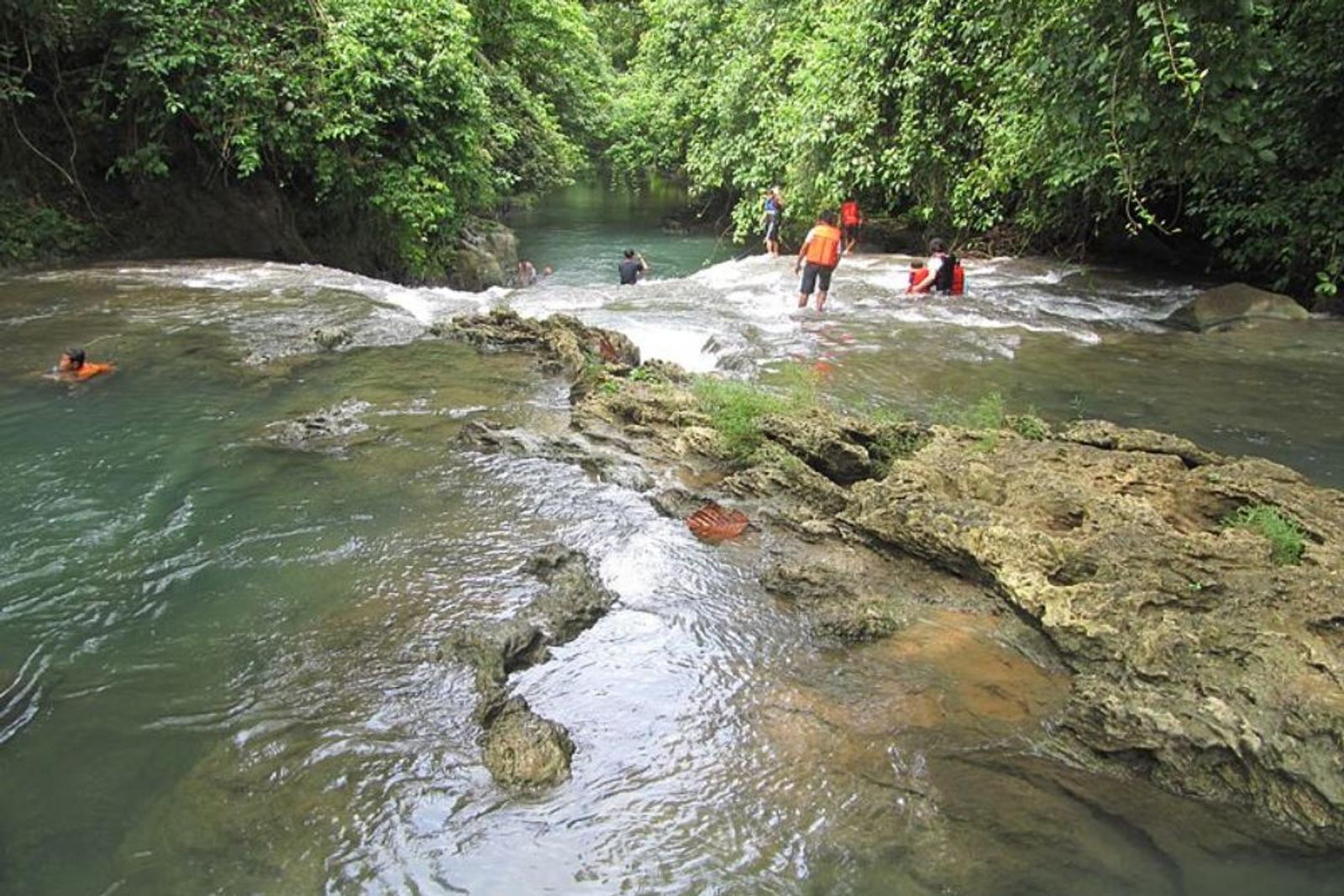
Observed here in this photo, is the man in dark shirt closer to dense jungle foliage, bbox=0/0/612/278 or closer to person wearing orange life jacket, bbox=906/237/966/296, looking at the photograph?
dense jungle foliage, bbox=0/0/612/278

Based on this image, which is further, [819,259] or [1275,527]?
[819,259]

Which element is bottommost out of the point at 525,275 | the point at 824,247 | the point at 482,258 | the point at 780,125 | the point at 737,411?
the point at 525,275

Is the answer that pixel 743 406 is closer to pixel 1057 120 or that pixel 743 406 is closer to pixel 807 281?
pixel 1057 120

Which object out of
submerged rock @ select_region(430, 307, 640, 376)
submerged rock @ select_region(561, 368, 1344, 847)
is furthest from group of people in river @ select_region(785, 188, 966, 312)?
submerged rock @ select_region(561, 368, 1344, 847)

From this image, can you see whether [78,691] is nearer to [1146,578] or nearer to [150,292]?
[1146,578]

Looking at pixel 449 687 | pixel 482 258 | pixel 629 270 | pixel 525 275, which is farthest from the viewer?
pixel 525 275

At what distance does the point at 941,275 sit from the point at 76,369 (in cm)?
1039

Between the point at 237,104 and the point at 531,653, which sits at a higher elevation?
the point at 237,104

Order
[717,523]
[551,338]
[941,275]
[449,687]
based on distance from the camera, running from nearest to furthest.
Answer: [449,687]
[717,523]
[551,338]
[941,275]

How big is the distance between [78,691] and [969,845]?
387cm

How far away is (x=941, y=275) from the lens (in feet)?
41.0

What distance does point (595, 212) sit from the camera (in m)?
37.1

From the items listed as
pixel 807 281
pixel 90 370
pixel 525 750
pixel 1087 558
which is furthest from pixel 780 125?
pixel 525 750

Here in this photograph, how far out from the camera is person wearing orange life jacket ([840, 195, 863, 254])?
1703 centimetres
